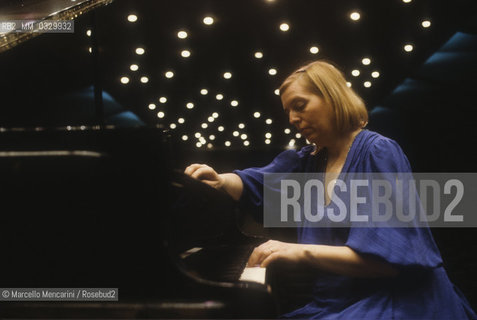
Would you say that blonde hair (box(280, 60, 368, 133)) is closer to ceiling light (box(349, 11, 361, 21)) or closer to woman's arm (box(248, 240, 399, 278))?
woman's arm (box(248, 240, 399, 278))

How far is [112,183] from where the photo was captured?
40.1 inches

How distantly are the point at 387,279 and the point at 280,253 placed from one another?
35 centimetres

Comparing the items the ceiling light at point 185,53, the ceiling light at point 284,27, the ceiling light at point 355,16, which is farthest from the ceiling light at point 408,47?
the ceiling light at point 185,53

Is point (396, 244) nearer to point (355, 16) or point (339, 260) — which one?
point (339, 260)

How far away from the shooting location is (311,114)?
1469 millimetres

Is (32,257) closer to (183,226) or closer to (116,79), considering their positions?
(183,226)

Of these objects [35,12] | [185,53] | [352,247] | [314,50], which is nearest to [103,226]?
[352,247]

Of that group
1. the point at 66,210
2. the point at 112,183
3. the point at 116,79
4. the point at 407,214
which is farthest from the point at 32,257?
the point at 116,79

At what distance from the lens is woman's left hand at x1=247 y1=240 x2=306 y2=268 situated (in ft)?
3.78

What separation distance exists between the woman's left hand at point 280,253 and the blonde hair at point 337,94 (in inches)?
21.0

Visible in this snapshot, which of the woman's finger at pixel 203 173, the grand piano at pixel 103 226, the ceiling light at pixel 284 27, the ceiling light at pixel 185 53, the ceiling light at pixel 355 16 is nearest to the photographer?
the grand piano at pixel 103 226

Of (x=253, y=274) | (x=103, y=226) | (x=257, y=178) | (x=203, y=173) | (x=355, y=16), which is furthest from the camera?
(x=355, y=16)

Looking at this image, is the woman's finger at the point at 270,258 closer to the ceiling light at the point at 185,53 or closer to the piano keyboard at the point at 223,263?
the piano keyboard at the point at 223,263

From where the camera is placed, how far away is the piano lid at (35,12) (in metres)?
1.61
